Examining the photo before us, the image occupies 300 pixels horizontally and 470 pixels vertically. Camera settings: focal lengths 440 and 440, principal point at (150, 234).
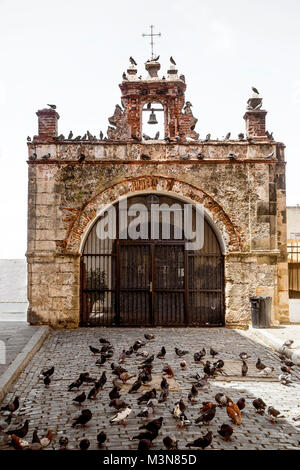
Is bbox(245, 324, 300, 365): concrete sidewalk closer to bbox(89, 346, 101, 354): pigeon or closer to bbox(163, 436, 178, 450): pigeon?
bbox(89, 346, 101, 354): pigeon

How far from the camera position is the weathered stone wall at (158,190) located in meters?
11.1

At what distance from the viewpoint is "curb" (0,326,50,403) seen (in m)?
6.09

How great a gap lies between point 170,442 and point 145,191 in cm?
793

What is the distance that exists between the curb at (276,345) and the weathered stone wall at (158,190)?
3.18ft

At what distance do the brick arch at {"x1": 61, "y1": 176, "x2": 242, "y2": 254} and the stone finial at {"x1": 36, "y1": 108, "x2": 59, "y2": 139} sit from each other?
2.10 m

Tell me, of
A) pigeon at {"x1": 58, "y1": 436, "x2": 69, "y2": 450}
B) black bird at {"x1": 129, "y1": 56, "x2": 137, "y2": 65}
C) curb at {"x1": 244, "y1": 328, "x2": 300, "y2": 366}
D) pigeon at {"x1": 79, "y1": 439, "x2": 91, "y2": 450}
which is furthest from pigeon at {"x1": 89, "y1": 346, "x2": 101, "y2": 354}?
black bird at {"x1": 129, "y1": 56, "x2": 137, "y2": 65}

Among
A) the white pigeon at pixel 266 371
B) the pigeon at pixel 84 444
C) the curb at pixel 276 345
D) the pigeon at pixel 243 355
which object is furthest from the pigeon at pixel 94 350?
the pigeon at pixel 84 444

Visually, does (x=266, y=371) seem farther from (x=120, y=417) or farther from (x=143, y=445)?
(x=143, y=445)

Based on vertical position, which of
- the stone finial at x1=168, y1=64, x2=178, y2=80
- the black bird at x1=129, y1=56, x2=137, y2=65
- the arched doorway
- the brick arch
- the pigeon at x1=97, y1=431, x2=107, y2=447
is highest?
the black bird at x1=129, y1=56, x2=137, y2=65

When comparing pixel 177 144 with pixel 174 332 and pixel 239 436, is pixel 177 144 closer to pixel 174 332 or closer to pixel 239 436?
pixel 174 332

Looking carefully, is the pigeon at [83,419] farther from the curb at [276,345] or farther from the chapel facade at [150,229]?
the chapel facade at [150,229]

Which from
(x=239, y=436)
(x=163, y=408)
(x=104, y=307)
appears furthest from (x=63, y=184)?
(x=239, y=436)

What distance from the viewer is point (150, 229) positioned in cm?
1166

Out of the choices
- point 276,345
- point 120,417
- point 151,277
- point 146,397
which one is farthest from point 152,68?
point 120,417
